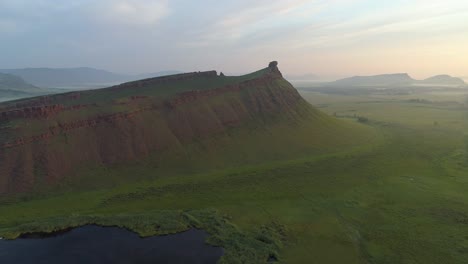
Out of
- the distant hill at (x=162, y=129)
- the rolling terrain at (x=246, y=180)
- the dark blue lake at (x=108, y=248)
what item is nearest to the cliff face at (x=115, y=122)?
the distant hill at (x=162, y=129)

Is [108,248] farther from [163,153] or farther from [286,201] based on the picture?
[163,153]

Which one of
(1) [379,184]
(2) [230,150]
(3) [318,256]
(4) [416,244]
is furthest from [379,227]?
(2) [230,150]

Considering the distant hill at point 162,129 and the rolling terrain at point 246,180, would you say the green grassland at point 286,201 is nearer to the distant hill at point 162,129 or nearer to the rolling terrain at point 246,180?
the rolling terrain at point 246,180

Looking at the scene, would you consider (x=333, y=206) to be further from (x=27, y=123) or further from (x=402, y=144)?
(x=27, y=123)

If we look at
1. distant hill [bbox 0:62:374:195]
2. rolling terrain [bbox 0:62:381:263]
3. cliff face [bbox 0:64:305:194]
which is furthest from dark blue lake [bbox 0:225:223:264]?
cliff face [bbox 0:64:305:194]

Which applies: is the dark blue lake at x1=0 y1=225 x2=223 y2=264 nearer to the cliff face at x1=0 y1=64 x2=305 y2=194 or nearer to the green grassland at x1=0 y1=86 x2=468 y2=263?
the green grassland at x1=0 y1=86 x2=468 y2=263

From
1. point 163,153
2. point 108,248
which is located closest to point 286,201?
point 108,248
